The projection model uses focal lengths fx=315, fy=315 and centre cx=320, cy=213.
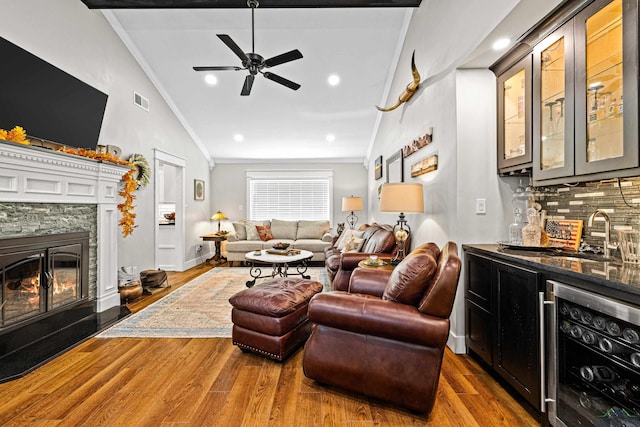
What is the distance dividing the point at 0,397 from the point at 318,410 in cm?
194

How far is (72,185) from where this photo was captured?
10.0 ft

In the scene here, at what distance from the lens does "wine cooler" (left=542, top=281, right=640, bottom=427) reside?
1.20m

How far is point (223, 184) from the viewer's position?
24.8 ft

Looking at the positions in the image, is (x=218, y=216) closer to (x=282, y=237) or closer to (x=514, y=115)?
(x=282, y=237)

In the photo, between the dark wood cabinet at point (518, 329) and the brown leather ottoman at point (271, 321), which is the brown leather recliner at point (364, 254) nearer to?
the brown leather ottoman at point (271, 321)

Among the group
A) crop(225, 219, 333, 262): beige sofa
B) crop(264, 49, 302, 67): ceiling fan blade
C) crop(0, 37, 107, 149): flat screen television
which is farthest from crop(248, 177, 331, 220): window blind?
crop(264, 49, 302, 67): ceiling fan blade

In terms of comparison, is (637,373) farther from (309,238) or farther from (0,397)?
(309,238)

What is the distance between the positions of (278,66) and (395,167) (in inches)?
91.1

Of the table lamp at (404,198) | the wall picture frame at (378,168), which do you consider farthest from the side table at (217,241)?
the table lamp at (404,198)

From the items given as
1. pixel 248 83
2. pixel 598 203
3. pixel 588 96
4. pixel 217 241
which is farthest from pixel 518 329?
pixel 217 241

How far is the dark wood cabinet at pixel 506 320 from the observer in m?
1.69

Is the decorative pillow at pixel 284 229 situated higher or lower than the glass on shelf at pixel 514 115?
lower

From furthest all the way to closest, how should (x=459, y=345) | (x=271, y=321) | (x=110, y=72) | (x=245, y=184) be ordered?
(x=245, y=184)
(x=110, y=72)
(x=459, y=345)
(x=271, y=321)

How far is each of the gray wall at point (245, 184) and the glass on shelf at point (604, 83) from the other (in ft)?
19.4
